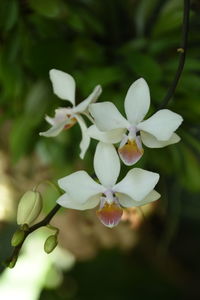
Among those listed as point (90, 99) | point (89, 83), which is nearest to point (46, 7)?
point (89, 83)

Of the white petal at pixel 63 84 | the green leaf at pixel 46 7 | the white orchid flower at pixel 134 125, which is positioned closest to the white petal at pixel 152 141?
the white orchid flower at pixel 134 125

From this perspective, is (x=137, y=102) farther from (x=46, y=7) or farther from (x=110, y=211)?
(x=46, y=7)

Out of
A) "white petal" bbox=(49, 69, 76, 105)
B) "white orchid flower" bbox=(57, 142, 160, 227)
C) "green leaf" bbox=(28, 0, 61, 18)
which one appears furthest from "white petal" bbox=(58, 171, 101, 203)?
"green leaf" bbox=(28, 0, 61, 18)

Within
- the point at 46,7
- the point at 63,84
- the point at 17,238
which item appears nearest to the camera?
the point at 17,238

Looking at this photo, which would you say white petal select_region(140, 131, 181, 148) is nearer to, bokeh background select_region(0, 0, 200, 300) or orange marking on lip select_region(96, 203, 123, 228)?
orange marking on lip select_region(96, 203, 123, 228)

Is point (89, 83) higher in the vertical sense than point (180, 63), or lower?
lower

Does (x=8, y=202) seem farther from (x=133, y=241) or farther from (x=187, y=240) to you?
(x=187, y=240)
